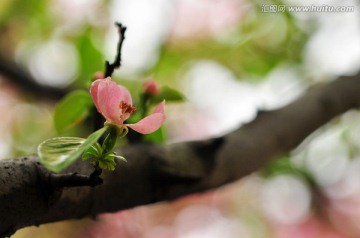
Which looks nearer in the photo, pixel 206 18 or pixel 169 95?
pixel 169 95

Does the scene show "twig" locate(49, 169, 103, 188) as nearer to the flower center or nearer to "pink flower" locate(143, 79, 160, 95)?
the flower center

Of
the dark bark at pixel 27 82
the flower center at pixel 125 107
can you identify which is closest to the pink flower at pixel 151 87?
the flower center at pixel 125 107

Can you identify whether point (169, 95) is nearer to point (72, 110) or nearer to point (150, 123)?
point (72, 110)

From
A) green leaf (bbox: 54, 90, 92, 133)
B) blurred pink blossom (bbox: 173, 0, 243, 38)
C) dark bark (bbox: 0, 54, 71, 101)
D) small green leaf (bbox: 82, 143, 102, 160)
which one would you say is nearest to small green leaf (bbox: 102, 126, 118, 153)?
small green leaf (bbox: 82, 143, 102, 160)

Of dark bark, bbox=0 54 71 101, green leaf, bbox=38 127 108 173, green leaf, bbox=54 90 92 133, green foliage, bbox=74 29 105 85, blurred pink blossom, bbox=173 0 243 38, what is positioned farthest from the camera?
blurred pink blossom, bbox=173 0 243 38

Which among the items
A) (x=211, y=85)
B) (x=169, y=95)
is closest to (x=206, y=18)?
(x=211, y=85)

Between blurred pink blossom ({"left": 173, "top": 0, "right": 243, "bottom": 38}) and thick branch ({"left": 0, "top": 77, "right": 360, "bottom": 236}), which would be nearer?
thick branch ({"left": 0, "top": 77, "right": 360, "bottom": 236})

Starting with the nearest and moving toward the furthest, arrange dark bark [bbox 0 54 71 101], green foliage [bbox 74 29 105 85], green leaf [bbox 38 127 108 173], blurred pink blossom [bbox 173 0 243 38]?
green leaf [bbox 38 127 108 173]
green foliage [bbox 74 29 105 85]
dark bark [bbox 0 54 71 101]
blurred pink blossom [bbox 173 0 243 38]
